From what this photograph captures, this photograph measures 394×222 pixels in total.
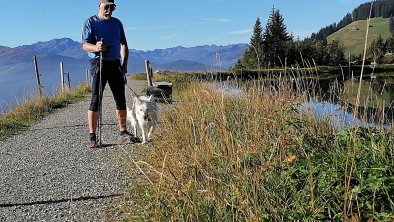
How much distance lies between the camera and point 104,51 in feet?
24.4

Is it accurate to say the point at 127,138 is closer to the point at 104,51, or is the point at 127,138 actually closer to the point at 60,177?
the point at 104,51

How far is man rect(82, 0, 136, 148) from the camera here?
24.2 feet

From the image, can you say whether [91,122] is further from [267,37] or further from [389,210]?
[267,37]

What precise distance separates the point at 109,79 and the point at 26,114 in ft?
21.4

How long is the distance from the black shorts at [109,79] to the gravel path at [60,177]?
78 cm

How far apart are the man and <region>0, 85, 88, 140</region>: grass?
10.6 feet

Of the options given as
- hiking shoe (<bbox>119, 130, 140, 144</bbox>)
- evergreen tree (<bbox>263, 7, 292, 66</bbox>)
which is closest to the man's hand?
hiking shoe (<bbox>119, 130, 140, 144</bbox>)

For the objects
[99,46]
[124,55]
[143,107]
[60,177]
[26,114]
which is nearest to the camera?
[60,177]

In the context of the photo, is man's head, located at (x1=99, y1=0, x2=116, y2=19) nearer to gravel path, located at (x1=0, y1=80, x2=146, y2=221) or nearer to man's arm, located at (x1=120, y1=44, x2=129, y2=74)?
man's arm, located at (x1=120, y1=44, x2=129, y2=74)

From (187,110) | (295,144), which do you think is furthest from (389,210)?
(187,110)

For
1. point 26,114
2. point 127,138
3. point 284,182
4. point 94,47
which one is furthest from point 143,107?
point 26,114

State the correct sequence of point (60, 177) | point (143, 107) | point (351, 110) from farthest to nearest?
1. point (143, 107)
2. point (60, 177)
3. point (351, 110)

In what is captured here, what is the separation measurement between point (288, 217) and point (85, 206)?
8.06 feet

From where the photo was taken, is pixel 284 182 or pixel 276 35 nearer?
pixel 284 182
